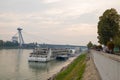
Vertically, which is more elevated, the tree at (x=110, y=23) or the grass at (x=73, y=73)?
the tree at (x=110, y=23)

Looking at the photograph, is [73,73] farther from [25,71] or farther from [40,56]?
[40,56]

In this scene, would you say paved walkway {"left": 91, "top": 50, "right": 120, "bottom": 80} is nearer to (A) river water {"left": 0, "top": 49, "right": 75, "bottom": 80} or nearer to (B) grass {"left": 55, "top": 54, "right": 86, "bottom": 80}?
(B) grass {"left": 55, "top": 54, "right": 86, "bottom": 80}

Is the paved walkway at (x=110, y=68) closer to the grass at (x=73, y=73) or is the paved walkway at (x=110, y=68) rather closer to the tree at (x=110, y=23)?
the grass at (x=73, y=73)

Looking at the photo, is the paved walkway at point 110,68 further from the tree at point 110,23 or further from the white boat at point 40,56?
the white boat at point 40,56

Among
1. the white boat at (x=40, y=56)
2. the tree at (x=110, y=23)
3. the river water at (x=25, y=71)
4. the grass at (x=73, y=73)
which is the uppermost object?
the tree at (x=110, y=23)

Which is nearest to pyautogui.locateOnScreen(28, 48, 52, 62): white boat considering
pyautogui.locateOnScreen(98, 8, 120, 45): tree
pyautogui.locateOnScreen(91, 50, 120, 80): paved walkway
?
pyautogui.locateOnScreen(98, 8, 120, 45): tree

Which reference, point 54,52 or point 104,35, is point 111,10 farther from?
point 54,52

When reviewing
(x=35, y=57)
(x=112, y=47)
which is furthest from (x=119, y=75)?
(x=35, y=57)

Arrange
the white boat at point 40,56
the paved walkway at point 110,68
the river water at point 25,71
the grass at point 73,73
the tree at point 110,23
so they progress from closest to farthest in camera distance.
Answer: the paved walkway at point 110,68
the grass at point 73,73
the tree at point 110,23
the river water at point 25,71
the white boat at point 40,56

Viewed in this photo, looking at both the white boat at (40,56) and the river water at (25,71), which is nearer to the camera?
the river water at (25,71)

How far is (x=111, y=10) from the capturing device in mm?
53250

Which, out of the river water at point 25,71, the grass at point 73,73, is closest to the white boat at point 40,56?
the river water at point 25,71

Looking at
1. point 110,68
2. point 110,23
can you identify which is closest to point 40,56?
point 110,23

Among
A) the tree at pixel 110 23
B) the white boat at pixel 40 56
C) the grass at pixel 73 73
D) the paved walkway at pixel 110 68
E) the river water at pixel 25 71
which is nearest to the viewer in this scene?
the paved walkway at pixel 110 68
